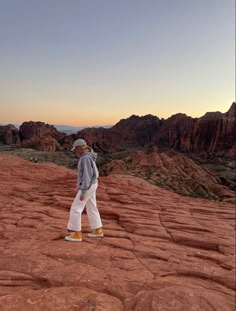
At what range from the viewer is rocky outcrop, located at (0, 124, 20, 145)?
338 feet

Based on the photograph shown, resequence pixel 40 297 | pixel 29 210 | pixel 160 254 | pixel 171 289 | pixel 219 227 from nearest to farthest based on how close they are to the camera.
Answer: pixel 40 297 < pixel 171 289 < pixel 160 254 < pixel 29 210 < pixel 219 227

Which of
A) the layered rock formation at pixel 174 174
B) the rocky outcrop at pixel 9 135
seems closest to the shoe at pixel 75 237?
Result: the layered rock formation at pixel 174 174

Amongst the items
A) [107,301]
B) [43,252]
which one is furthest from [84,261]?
[107,301]

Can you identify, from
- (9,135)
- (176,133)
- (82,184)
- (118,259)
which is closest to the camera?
(118,259)

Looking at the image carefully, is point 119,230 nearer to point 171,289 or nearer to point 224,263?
point 224,263

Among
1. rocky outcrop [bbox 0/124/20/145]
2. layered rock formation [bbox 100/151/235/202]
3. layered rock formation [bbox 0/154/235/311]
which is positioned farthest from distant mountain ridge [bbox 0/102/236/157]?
layered rock formation [bbox 0/154/235/311]

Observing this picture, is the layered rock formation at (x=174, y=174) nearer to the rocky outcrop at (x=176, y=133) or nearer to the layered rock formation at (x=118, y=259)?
the layered rock formation at (x=118, y=259)

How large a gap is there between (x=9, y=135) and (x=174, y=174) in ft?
268

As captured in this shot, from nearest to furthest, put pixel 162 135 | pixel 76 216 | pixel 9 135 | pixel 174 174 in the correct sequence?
1. pixel 76 216
2. pixel 174 174
3. pixel 9 135
4. pixel 162 135

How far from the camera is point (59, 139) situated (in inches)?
3514

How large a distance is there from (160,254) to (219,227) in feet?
15.3

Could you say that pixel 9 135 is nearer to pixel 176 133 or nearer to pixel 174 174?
pixel 176 133

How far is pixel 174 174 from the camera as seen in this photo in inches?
1329

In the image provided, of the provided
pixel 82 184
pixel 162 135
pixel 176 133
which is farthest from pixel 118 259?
pixel 162 135
